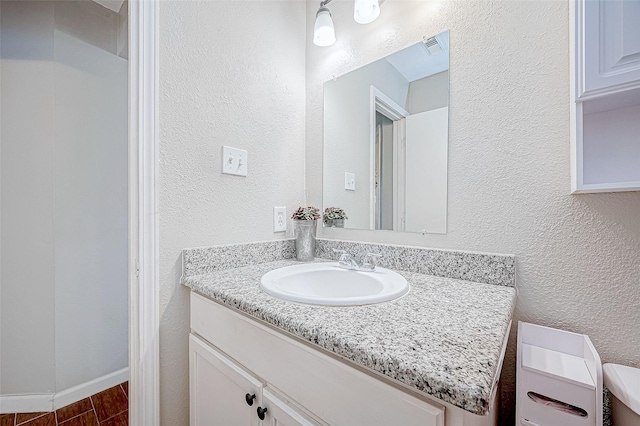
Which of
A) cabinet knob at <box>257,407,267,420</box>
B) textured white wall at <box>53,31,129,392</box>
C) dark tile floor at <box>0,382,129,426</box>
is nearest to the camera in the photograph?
cabinet knob at <box>257,407,267,420</box>

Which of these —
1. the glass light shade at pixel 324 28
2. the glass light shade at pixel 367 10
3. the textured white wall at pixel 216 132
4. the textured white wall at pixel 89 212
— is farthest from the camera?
the textured white wall at pixel 89 212

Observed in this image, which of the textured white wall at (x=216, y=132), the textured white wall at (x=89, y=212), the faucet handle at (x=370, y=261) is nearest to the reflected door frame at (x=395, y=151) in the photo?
the faucet handle at (x=370, y=261)

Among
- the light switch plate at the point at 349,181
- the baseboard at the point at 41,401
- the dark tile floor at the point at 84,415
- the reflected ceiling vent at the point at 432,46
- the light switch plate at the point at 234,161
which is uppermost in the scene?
the reflected ceiling vent at the point at 432,46

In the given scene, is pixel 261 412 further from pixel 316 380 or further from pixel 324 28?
pixel 324 28

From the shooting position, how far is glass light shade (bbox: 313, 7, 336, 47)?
1.18 metres

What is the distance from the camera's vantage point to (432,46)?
0.99 meters

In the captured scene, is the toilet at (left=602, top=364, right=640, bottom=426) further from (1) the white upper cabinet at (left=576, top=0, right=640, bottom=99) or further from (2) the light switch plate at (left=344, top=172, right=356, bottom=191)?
(2) the light switch plate at (left=344, top=172, right=356, bottom=191)

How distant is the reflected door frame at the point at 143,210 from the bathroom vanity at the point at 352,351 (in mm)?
118

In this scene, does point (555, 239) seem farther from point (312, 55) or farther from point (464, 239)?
point (312, 55)

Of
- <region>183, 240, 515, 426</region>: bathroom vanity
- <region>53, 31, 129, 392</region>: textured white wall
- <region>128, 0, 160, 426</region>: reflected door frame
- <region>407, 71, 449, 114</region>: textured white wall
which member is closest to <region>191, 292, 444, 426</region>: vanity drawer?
<region>183, 240, 515, 426</region>: bathroom vanity

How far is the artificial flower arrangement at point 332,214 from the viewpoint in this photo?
1.27 meters

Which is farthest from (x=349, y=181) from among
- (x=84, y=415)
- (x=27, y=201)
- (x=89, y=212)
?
(x=84, y=415)

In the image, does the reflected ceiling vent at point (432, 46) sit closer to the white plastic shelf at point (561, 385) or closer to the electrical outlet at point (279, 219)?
the electrical outlet at point (279, 219)

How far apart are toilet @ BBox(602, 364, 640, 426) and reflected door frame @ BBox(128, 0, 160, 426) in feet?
3.94
